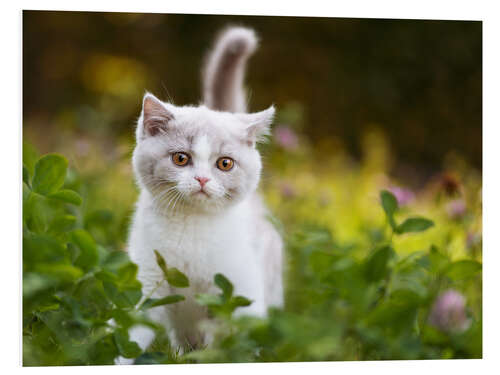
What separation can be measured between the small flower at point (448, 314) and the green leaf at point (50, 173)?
82 centimetres

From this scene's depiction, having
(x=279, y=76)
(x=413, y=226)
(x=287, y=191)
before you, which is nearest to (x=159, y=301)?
(x=413, y=226)

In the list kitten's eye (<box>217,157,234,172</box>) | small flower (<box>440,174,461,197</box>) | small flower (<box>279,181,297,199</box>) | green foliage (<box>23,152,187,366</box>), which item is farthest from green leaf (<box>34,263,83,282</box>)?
small flower (<box>279,181,297,199</box>)

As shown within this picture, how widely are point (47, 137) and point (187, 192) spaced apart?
2324mm

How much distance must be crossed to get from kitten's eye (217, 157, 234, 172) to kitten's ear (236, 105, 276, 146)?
9 centimetres

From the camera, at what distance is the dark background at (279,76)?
3176mm

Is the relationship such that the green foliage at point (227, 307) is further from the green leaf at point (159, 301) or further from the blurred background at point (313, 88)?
the blurred background at point (313, 88)

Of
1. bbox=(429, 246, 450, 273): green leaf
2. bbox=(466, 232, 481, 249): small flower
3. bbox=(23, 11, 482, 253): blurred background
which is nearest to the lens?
bbox=(429, 246, 450, 273): green leaf

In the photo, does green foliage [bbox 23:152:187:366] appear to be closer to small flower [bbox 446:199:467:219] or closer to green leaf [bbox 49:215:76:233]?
green leaf [bbox 49:215:76:233]

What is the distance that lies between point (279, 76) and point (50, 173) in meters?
2.68

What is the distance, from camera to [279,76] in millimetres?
3674

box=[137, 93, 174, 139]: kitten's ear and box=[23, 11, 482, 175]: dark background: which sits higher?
box=[23, 11, 482, 175]: dark background

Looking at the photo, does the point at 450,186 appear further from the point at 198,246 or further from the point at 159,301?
→ the point at 159,301

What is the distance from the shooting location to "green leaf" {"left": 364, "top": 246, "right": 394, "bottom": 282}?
3.48 ft

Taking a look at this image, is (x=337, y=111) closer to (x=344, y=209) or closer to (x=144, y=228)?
(x=344, y=209)
